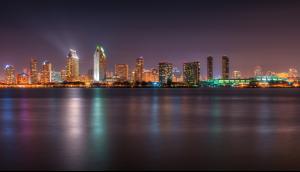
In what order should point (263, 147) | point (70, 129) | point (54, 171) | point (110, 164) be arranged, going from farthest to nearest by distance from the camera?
1. point (70, 129)
2. point (263, 147)
3. point (110, 164)
4. point (54, 171)

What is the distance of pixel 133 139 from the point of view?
83.5ft

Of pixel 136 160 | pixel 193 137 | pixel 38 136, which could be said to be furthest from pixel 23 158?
pixel 193 137

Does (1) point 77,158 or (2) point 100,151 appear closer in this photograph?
(1) point 77,158

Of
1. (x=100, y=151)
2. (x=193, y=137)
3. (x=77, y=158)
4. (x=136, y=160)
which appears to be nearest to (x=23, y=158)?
(x=77, y=158)

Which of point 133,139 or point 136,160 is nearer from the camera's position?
point 136,160

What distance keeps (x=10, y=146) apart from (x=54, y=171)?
23.5 ft

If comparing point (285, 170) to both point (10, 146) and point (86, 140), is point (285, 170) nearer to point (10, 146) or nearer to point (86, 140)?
point (86, 140)

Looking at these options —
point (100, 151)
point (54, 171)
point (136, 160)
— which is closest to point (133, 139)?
point (100, 151)

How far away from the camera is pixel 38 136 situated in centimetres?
2656

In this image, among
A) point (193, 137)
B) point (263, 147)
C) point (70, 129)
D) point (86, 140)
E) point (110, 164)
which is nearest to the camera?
point (110, 164)

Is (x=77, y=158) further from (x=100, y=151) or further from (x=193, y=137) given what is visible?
(x=193, y=137)

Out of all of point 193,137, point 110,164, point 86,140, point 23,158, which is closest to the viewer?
point 110,164

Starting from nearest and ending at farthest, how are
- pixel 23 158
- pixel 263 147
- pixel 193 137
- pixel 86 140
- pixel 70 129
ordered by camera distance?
pixel 23 158, pixel 263 147, pixel 86 140, pixel 193 137, pixel 70 129

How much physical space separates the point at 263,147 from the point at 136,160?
760cm
